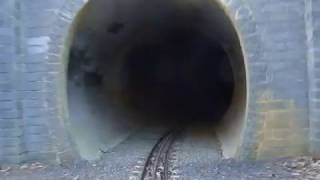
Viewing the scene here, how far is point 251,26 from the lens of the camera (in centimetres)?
917

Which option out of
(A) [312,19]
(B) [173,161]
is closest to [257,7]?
(A) [312,19]

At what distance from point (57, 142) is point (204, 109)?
12.8 m

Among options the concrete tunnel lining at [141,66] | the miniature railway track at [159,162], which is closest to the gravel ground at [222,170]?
the miniature railway track at [159,162]

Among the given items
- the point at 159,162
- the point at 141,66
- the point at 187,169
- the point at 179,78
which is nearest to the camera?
the point at 187,169

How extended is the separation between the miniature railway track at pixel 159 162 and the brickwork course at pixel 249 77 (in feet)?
4.52

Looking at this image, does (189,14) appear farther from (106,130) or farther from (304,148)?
(304,148)

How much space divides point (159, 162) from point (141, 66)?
9150 mm

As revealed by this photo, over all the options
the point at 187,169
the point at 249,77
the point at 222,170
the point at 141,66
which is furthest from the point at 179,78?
the point at 222,170

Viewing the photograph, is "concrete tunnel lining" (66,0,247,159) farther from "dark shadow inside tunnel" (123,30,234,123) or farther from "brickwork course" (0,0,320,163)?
"brickwork course" (0,0,320,163)

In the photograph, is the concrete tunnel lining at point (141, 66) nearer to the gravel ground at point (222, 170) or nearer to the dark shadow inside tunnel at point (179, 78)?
the dark shadow inside tunnel at point (179, 78)

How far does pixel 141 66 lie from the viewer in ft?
61.9

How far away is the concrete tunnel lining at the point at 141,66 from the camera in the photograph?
1044 centimetres

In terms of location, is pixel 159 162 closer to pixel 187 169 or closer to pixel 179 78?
pixel 187 169

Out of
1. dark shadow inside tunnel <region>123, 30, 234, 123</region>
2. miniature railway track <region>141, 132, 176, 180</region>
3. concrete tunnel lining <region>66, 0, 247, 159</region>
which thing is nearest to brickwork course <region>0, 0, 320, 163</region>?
concrete tunnel lining <region>66, 0, 247, 159</region>
